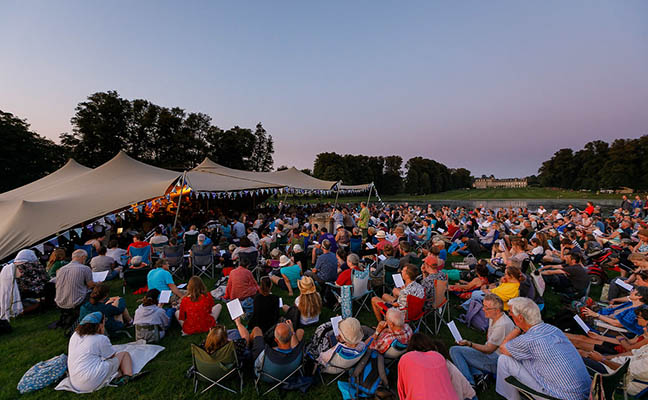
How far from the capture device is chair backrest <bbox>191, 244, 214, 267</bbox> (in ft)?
21.2

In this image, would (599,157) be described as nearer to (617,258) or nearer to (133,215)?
(617,258)

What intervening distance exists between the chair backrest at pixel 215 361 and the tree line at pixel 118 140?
102 feet

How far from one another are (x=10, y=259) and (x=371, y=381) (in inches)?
318

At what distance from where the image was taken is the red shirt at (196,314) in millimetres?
4035

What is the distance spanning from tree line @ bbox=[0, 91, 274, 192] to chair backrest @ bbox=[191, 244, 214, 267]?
26835mm

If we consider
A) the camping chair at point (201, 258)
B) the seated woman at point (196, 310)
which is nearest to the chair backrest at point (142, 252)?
the camping chair at point (201, 258)

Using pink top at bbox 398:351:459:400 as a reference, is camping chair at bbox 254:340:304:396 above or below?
below

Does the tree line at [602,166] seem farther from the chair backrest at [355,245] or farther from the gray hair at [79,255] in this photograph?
the gray hair at [79,255]

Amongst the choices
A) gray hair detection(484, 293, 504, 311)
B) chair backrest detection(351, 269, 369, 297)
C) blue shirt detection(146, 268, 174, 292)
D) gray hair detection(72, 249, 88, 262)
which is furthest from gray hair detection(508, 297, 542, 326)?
gray hair detection(72, 249, 88, 262)

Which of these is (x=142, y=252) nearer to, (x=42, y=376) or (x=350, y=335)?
(x=42, y=376)

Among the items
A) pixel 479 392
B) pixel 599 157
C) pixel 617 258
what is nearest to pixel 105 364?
pixel 479 392

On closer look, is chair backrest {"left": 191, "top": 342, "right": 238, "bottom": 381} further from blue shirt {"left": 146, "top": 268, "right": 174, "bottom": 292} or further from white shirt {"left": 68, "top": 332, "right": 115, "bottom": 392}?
blue shirt {"left": 146, "top": 268, "right": 174, "bottom": 292}

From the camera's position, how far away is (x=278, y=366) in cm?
279

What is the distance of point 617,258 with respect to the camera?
7.11 meters
